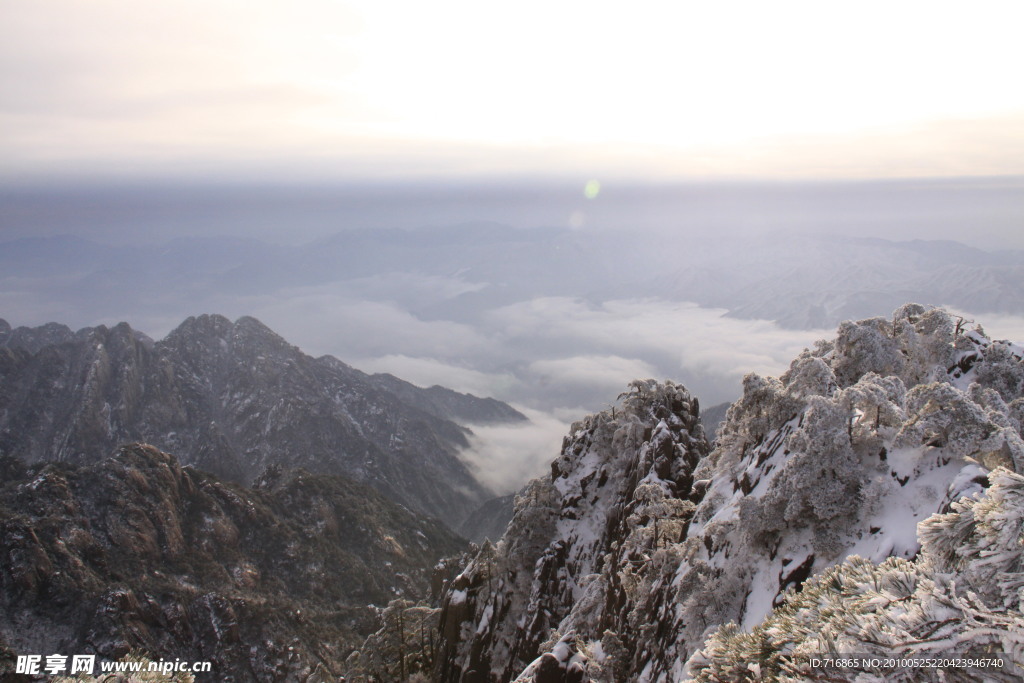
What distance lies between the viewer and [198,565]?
306 feet

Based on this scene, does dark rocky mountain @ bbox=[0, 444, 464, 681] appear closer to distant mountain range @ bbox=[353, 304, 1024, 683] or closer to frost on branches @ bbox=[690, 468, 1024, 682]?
distant mountain range @ bbox=[353, 304, 1024, 683]

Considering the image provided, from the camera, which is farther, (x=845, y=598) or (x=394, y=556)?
(x=394, y=556)

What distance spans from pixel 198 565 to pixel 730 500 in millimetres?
97089

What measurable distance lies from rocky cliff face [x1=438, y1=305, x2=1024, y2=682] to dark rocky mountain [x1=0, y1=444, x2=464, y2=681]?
3542 cm

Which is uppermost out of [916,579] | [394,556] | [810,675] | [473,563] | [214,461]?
[916,579]

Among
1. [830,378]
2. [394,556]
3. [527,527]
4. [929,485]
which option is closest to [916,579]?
[929,485]

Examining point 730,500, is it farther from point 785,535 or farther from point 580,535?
point 580,535

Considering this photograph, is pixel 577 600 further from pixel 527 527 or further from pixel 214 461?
pixel 214 461

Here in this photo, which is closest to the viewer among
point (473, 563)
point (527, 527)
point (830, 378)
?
point (830, 378)

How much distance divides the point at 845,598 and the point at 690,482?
39.0 metres

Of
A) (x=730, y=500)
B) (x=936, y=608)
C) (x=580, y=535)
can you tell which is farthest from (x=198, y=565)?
(x=936, y=608)

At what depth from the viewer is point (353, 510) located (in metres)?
126

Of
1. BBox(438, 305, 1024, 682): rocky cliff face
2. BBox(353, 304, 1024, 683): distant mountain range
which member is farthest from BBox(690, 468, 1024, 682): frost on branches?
BBox(438, 305, 1024, 682): rocky cliff face

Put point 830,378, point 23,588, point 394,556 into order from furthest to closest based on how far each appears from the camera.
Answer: point 394,556 < point 23,588 < point 830,378
